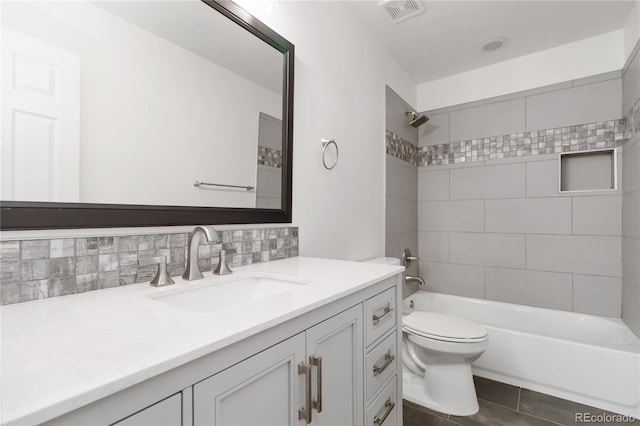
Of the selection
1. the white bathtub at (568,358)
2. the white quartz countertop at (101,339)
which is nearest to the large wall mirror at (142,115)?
the white quartz countertop at (101,339)

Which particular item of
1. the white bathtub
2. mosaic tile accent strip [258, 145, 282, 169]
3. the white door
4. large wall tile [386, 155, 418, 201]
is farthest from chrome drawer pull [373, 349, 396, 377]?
large wall tile [386, 155, 418, 201]

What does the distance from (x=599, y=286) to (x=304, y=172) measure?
2.40 metres

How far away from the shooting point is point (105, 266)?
909 millimetres

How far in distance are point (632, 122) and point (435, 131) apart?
1.39 meters

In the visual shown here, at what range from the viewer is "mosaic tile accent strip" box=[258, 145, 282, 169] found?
141 cm

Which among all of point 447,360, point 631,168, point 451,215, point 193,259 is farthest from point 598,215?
point 193,259

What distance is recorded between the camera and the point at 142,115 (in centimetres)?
101

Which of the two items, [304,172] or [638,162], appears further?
[638,162]

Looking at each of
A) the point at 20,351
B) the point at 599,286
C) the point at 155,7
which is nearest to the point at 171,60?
the point at 155,7

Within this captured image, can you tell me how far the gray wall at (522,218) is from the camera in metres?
2.34

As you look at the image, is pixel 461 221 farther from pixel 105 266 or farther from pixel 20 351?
pixel 20 351

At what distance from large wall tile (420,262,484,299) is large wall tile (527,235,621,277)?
0.43 m

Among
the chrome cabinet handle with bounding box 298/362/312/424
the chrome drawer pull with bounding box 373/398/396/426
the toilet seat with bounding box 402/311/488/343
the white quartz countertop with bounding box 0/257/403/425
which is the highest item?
the white quartz countertop with bounding box 0/257/403/425

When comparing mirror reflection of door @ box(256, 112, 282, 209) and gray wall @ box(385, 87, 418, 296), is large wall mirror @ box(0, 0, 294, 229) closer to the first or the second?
mirror reflection of door @ box(256, 112, 282, 209)
